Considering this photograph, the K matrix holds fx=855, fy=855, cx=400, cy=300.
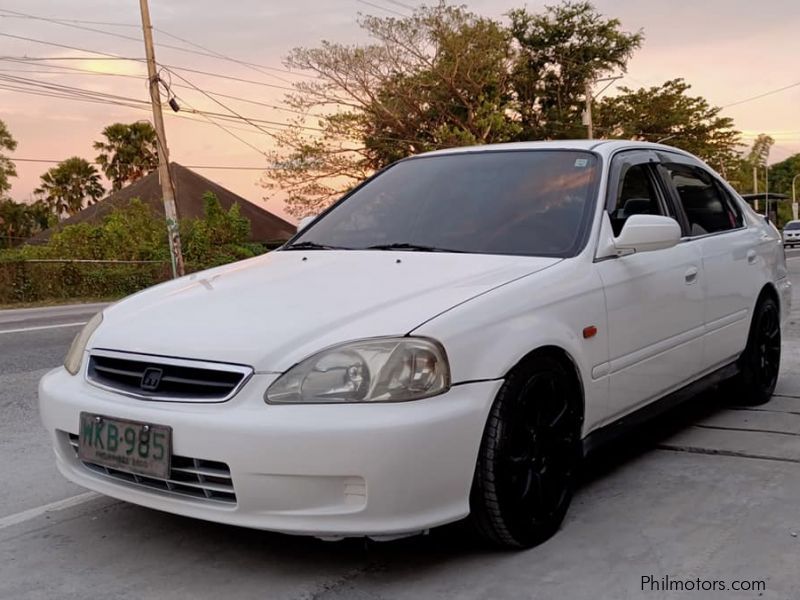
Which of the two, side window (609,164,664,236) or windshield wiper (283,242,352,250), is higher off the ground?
side window (609,164,664,236)

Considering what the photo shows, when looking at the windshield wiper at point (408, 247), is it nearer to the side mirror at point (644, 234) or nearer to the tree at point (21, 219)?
the side mirror at point (644, 234)

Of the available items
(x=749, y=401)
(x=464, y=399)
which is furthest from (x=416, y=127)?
(x=464, y=399)

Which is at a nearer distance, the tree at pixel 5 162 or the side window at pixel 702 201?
the side window at pixel 702 201

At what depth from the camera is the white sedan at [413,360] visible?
260 cm

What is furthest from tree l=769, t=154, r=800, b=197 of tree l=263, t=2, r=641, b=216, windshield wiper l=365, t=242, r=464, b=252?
windshield wiper l=365, t=242, r=464, b=252

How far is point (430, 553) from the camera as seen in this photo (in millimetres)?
2992

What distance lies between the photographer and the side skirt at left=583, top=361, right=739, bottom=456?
3453 mm

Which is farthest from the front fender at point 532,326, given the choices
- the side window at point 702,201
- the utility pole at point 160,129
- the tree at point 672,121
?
the tree at point 672,121

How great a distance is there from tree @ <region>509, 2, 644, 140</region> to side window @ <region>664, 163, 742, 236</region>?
1370 inches

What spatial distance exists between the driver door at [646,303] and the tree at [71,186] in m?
45.0

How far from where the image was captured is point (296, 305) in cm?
297

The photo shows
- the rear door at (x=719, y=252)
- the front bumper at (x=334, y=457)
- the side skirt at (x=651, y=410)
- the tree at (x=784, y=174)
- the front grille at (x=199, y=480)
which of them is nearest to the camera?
the front bumper at (x=334, y=457)

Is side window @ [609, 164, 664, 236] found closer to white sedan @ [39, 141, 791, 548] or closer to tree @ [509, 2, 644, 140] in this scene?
white sedan @ [39, 141, 791, 548]

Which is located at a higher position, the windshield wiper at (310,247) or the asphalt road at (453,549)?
the windshield wiper at (310,247)
